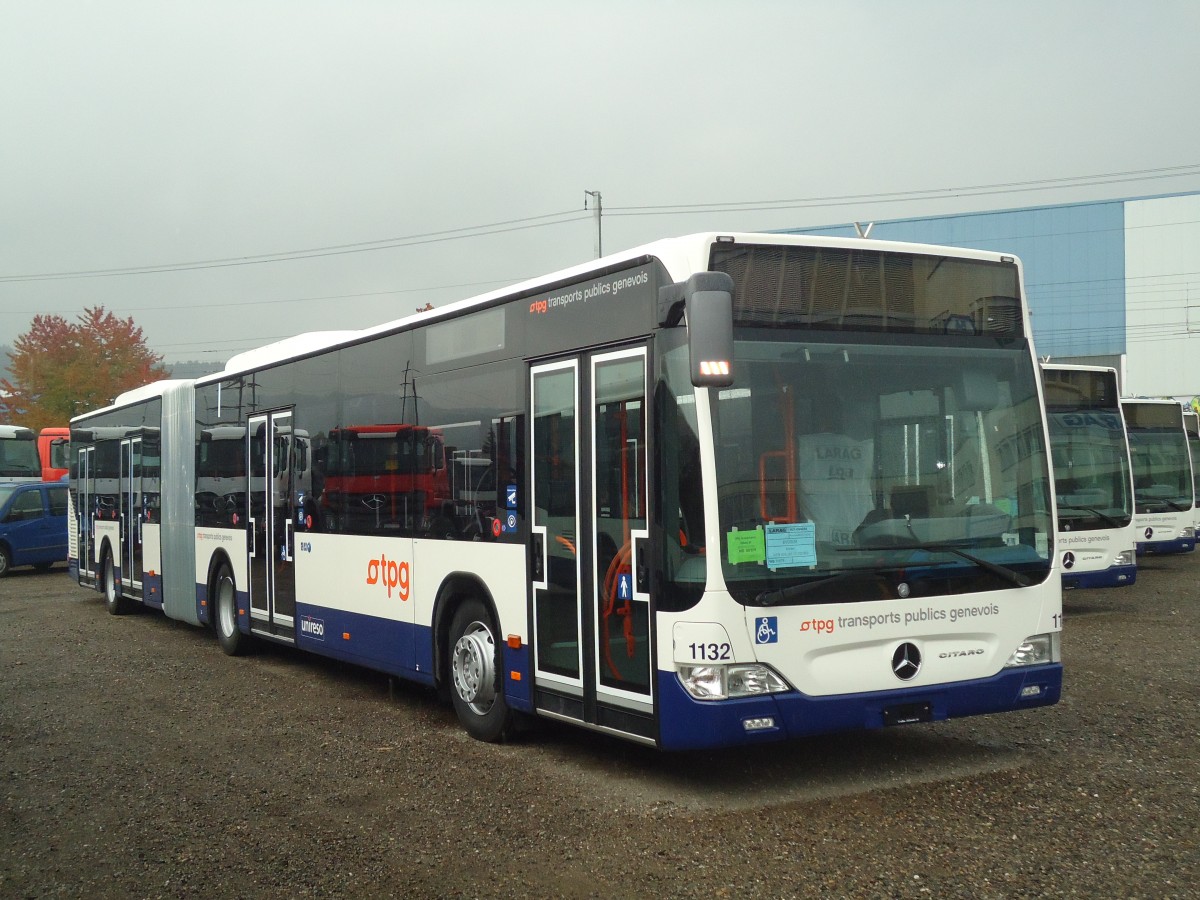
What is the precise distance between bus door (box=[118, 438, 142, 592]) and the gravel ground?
273 inches

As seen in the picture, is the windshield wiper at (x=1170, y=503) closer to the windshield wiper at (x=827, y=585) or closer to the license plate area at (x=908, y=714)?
the license plate area at (x=908, y=714)

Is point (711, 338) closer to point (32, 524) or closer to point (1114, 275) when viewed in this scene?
point (32, 524)

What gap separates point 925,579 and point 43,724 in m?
6.78

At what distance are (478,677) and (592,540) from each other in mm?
A: 1855

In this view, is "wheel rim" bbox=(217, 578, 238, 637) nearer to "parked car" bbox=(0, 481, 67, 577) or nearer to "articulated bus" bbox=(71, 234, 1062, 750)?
"articulated bus" bbox=(71, 234, 1062, 750)

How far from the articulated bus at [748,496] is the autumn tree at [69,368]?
44418 millimetres

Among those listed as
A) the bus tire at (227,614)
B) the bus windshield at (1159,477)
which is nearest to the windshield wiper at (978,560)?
the bus tire at (227,614)

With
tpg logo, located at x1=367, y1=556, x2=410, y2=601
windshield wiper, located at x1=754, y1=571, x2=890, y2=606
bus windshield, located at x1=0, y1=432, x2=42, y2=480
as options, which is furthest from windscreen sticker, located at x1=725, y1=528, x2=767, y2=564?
bus windshield, located at x1=0, y1=432, x2=42, y2=480

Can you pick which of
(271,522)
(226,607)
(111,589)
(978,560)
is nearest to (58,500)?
(111,589)

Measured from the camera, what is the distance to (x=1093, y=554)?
51.2 feet

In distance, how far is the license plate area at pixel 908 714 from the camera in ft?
22.3

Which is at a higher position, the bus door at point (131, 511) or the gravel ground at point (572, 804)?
the bus door at point (131, 511)

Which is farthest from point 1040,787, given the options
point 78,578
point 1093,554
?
point 78,578

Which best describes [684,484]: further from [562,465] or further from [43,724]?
[43,724]
